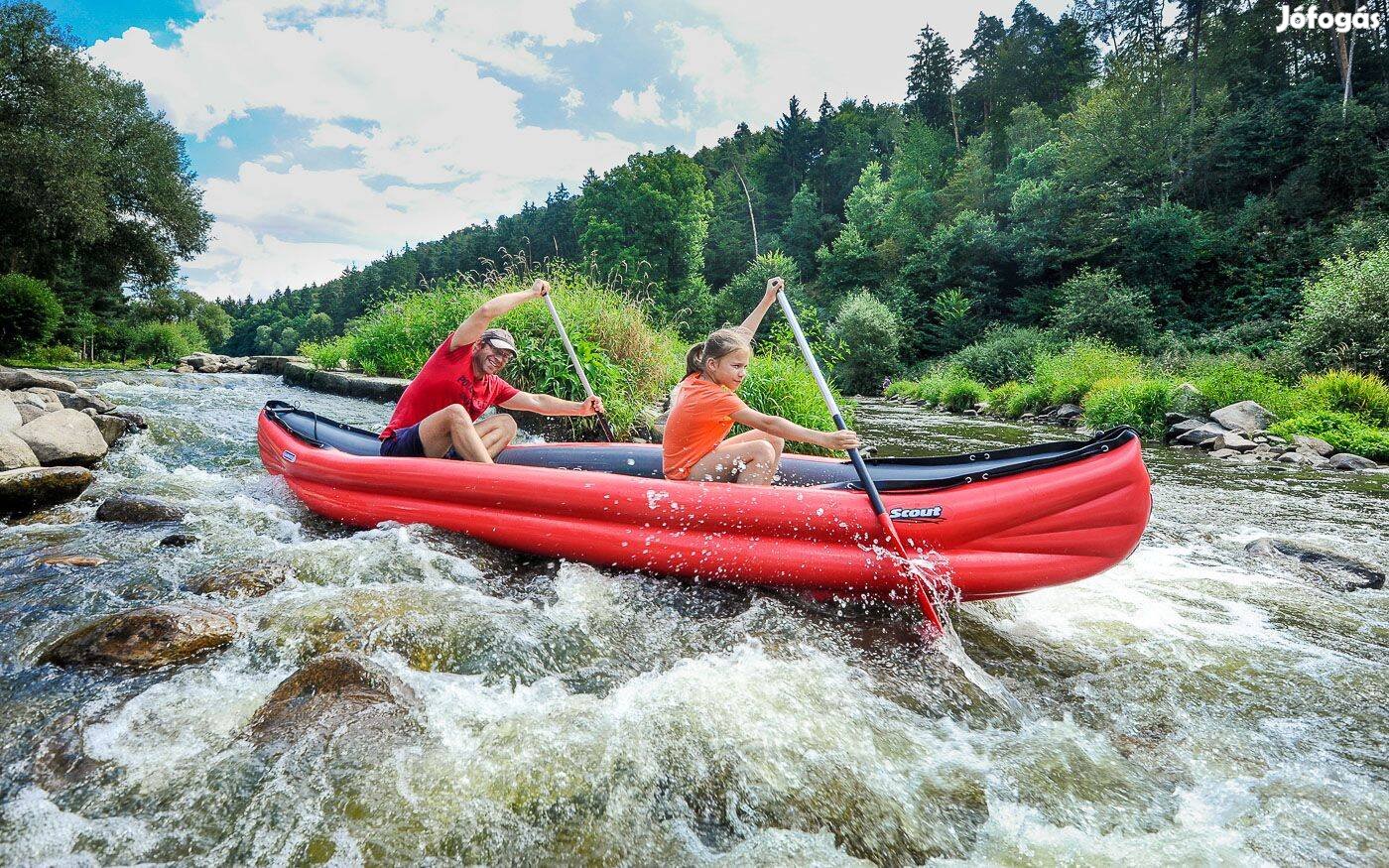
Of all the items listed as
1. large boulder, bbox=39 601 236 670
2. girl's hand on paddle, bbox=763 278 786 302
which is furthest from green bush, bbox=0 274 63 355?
girl's hand on paddle, bbox=763 278 786 302

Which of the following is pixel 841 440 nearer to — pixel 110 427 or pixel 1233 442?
pixel 110 427

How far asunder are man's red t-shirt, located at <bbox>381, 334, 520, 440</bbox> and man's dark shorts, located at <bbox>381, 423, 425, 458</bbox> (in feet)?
0.31

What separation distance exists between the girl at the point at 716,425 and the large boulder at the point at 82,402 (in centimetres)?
630

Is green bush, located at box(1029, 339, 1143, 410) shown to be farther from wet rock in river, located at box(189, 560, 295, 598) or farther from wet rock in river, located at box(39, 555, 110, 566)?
wet rock in river, located at box(39, 555, 110, 566)

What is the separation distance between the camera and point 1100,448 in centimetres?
277

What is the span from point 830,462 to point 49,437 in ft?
18.1

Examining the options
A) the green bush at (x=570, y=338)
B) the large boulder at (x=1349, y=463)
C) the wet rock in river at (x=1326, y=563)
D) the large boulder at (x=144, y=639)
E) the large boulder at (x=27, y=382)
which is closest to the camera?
the large boulder at (x=144, y=639)

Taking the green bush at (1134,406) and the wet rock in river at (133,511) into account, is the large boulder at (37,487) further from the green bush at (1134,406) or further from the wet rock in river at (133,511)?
the green bush at (1134,406)

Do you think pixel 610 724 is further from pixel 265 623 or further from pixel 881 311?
pixel 881 311

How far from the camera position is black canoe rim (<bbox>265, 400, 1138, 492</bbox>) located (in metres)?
2.82

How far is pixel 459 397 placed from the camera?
4109 mm

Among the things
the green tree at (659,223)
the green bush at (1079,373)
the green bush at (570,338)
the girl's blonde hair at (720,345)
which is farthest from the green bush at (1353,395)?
the green tree at (659,223)

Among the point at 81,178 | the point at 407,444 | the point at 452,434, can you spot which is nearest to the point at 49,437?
the point at 407,444

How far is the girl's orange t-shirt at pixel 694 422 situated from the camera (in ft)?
10.8
